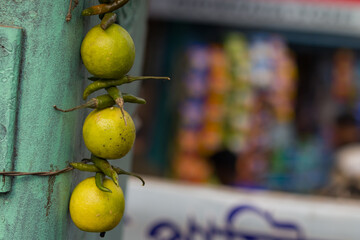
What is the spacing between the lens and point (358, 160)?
5297 mm

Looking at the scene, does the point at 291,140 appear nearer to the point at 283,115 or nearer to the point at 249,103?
the point at 283,115

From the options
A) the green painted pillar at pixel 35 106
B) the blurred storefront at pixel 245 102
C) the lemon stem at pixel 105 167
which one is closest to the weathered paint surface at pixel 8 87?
the green painted pillar at pixel 35 106

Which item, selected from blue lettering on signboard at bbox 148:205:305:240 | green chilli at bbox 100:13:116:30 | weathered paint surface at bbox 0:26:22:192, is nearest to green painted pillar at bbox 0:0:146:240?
weathered paint surface at bbox 0:26:22:192

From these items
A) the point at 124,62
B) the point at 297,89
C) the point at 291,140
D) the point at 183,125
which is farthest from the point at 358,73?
the point at 124,62

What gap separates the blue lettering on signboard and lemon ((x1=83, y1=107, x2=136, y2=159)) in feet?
10.1

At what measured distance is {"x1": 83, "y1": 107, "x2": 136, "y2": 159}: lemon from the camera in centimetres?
136

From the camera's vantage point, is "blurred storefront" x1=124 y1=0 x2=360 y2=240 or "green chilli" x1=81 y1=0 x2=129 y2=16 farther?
"blurred storefront" x1=124 y1=0 x2=360 y2=240

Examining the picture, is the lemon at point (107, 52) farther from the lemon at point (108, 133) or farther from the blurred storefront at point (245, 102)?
the blurred storefront at point (245, 102)

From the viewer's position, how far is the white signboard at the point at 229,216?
14.0 feet

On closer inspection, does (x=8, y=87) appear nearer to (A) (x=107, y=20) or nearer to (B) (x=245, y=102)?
(A) (x=107, y=20)

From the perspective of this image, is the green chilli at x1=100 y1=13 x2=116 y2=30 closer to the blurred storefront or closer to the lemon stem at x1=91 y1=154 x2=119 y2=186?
the lemon stem at x1=91 y1=154 x2=119 y2=186

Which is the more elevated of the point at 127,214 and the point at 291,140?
the point at 291,140

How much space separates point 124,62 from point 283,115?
505 cm

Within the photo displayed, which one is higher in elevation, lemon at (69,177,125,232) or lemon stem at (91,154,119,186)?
lemon stem at (91,154,119,186)
